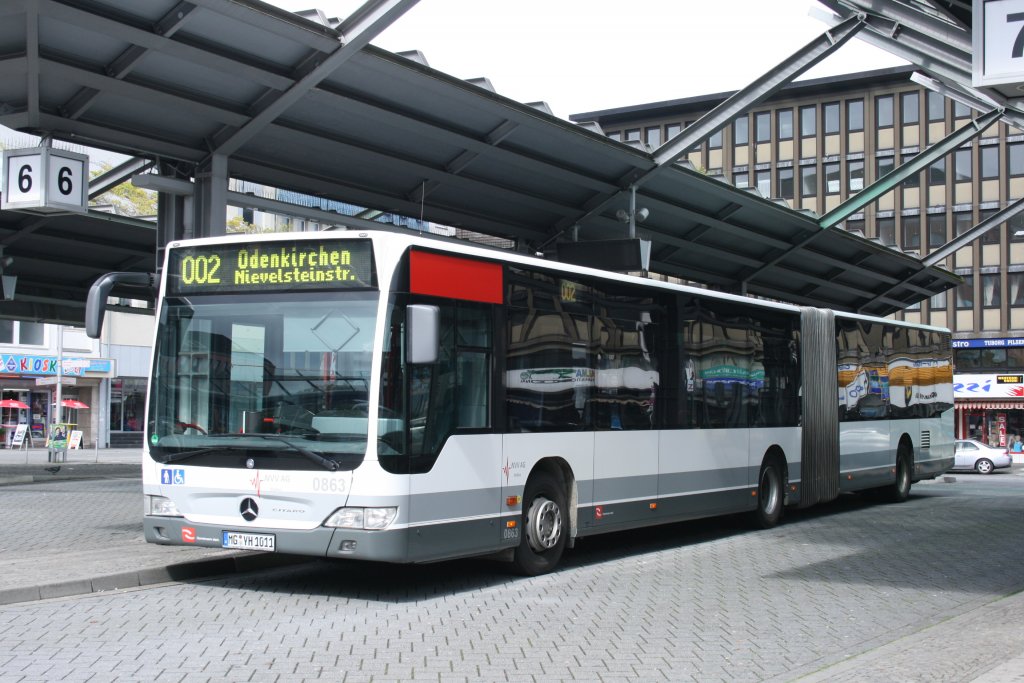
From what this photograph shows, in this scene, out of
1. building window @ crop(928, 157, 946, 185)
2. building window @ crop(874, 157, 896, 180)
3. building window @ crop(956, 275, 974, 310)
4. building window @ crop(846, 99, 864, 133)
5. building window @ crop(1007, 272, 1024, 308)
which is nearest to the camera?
building window @ crop(1007, 272, 1024, 308)

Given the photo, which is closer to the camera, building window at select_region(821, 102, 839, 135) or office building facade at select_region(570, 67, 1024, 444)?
office building facade at select_region(570, 67, 1024, 444)

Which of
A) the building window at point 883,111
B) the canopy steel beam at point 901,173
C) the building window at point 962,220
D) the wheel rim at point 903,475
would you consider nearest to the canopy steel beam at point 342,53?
the canopy steel beam at point 901,173

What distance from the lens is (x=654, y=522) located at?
13.8 metres

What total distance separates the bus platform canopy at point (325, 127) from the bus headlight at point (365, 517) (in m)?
5.22

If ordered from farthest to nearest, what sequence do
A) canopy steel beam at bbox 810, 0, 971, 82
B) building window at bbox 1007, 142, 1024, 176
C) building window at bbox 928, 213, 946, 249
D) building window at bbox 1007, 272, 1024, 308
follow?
1. building window at bbox 928, 213, 946, 249
2. building window at bbox 1007, 272, 1024, 308
3. building window at bbox 1007, 142, 1024, 176
4. canopy steel beam at bbox 810, 0, 971, 82

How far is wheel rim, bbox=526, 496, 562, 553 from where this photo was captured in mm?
11555

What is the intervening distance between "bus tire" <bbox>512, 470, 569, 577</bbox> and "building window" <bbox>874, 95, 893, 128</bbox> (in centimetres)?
5560

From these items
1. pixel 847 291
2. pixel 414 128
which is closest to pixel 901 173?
pixel 847 291

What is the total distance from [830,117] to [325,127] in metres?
53.8

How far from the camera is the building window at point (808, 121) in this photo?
213ft

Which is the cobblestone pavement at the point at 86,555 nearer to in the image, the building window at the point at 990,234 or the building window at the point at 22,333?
the building window at the point at 22,333

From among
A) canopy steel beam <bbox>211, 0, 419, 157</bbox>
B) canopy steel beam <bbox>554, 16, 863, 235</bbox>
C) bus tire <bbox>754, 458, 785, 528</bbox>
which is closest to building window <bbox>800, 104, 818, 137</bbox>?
canopy steel beam <bbox>554, 16, 863, 235</bbox>

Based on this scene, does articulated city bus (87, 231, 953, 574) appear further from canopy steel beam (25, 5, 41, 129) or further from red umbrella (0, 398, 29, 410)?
red umbrella (0, 398, 29, 410)

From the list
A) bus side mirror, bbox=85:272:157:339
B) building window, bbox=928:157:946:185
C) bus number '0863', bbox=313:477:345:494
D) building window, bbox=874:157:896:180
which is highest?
building window, bbox=874:157:896:180
